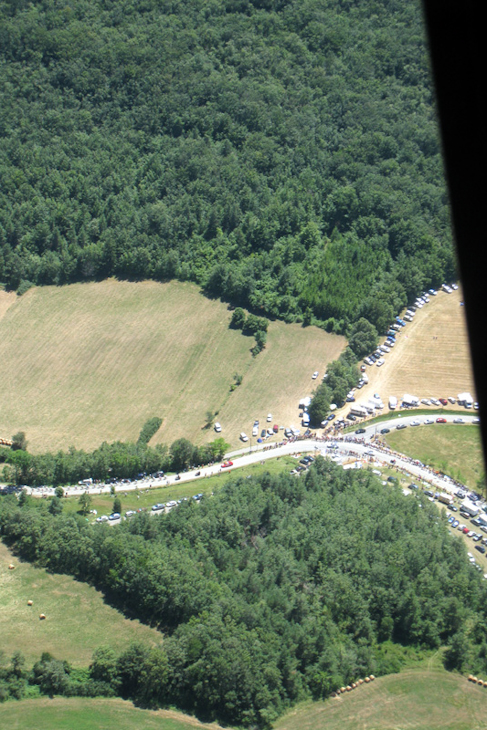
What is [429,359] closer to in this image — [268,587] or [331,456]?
[331,456]

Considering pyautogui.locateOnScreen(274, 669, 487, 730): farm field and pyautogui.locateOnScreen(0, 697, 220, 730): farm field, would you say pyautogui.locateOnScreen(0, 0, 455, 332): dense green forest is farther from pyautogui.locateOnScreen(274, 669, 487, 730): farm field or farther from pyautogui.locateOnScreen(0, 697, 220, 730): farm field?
pyautogui.locateOnScreen(0, 697, 220, 730): farm field

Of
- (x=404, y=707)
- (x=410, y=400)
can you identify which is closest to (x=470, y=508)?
(x=410, y=400)

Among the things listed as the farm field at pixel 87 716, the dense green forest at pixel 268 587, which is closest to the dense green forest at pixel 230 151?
the dense green forest at pixel 268 587

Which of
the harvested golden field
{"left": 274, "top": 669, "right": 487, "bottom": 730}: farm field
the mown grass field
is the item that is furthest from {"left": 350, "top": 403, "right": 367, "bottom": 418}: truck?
{"left": 274, "top": 669, "right": 487, "bottom": 730}: farm field

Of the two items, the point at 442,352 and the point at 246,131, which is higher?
the point at 246,131

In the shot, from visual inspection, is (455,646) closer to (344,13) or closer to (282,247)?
(282,247)

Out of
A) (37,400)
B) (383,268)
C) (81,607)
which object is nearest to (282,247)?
(383,268)
